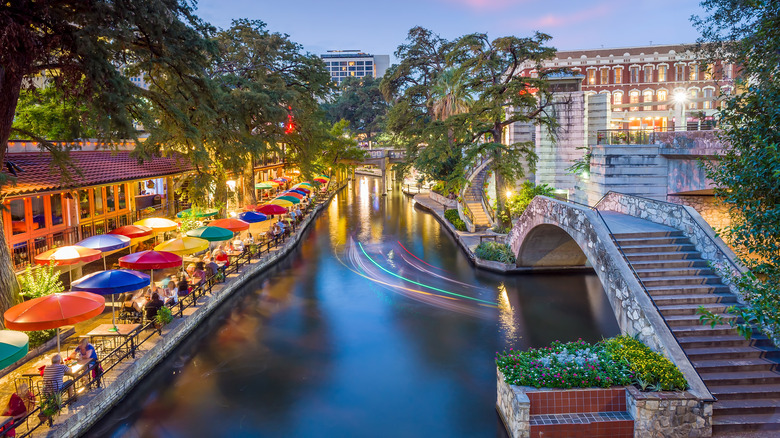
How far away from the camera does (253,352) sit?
49.3 ft

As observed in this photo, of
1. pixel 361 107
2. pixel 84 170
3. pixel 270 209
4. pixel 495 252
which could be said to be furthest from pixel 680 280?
pixel 361 107

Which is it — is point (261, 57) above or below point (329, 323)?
above

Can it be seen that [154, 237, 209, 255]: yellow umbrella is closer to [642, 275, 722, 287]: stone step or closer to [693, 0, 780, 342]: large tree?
[642, 275, 722, 287]: stone step

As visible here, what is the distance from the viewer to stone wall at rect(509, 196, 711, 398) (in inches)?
422

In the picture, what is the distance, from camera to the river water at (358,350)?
11.2 m

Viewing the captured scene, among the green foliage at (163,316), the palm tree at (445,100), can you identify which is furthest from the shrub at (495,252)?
the palm tree at (445,100)

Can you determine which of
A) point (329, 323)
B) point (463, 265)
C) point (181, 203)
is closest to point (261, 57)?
point (181, 203)

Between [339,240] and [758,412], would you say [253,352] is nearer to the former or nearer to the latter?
[758,412]

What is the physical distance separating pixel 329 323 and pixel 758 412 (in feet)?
39.8

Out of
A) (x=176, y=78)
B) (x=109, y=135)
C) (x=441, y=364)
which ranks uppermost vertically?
(x=176, y=78)

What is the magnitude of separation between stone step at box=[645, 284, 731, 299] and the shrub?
11.3 meters

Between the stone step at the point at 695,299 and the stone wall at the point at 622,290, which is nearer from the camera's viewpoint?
the stone wall at the point at 622,290

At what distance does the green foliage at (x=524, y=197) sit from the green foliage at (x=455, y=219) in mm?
4314

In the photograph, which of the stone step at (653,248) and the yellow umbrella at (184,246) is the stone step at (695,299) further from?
the yellow umbrella at (184,246)
